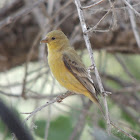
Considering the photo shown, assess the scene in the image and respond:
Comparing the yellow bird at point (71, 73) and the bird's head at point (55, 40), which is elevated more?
the bird's head at point (55, 40)

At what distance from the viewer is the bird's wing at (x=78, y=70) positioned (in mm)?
3301

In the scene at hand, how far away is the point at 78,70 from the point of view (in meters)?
3.44

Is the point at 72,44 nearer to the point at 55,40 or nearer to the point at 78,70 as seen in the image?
the point at 55,40

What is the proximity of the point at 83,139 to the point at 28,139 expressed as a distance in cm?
349

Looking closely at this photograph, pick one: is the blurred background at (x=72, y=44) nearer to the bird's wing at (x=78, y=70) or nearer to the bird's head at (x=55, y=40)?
the bird's head at (x=55, y=40)

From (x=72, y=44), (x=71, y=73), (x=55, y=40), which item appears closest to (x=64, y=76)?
(x=71, y=73)

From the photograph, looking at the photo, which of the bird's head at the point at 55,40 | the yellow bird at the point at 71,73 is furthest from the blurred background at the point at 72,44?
the yellow bird at the point at 71,73

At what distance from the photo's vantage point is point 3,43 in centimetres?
521

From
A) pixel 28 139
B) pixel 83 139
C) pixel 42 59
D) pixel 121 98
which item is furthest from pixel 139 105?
pixel 28 139

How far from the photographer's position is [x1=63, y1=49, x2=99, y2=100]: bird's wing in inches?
Result: 130

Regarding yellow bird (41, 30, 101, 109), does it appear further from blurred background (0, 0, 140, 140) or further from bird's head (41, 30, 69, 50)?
blurred background (0, 0, 140, 140)

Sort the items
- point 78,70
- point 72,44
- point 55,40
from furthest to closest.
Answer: point 72,44 < point 55,40 < point 78,70

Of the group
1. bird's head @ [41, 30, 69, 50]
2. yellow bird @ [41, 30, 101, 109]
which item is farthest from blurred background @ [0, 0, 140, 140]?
yellow bird @ [41, 30, 101, 109]

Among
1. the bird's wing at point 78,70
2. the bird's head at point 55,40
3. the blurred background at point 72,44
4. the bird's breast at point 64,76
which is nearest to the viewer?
the bird's wing at point 78,70
